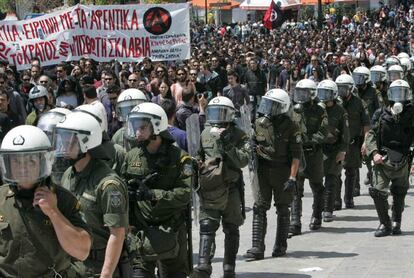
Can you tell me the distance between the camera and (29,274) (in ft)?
18.0

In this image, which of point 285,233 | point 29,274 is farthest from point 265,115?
point 29,274

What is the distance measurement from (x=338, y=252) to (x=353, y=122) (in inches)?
154

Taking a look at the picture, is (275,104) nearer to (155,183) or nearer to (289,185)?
(289,185)

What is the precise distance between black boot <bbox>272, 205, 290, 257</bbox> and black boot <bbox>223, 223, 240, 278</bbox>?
1323 mm

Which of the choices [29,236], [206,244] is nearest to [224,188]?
[206,244]

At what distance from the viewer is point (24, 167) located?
5.27 meters

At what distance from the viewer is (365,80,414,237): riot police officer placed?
12039mm

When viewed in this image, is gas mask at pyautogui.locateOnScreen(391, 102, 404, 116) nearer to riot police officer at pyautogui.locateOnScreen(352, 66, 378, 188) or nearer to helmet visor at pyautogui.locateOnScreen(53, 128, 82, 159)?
riot police officer at pyautogui.locateOnScreen(352, 66, 378, 188)

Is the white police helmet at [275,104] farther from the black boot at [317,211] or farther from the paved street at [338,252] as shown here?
the black boot at [317,211]

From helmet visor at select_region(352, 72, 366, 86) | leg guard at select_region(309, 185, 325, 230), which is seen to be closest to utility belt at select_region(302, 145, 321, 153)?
leg guard at select_region(309, 185, 325, 230)

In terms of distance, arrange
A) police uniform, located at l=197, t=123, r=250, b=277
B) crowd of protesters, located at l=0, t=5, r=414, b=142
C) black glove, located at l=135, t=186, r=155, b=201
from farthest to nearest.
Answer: crowd of protesters, located at l=0, t=5, r=414, b=142 → police uniform, located at l=197, t=123, r=250, b=277 → black glove, located at l=135, t=186, r=155, b=201

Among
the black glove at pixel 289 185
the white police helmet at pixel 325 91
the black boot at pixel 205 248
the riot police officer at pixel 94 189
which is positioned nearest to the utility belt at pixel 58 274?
the riot police officer at pixel 94 189

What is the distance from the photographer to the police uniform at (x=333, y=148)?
44.3 ft

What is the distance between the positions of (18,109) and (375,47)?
68.9 ft
